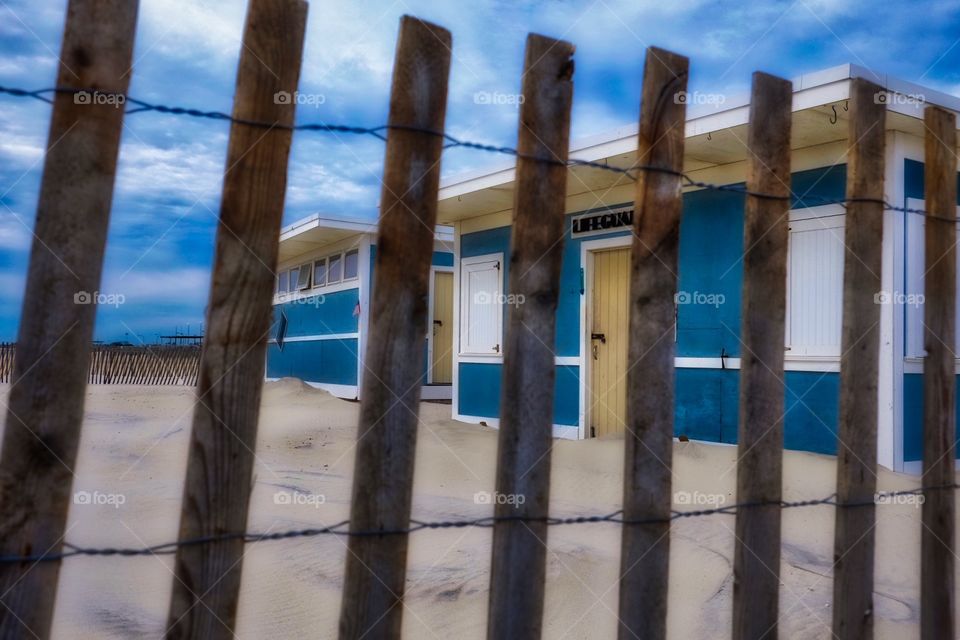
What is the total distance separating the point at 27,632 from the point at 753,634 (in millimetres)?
2024

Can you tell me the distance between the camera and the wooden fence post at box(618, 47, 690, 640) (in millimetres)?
2215

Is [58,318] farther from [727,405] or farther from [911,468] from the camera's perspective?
[727,405]

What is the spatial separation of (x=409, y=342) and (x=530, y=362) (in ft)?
1.11

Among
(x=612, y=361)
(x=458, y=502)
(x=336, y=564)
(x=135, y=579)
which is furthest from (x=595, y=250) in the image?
(x=135, y=579)

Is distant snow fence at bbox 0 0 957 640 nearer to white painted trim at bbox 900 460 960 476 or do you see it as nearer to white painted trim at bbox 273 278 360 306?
white painted trim at bbox 900 460 960 476

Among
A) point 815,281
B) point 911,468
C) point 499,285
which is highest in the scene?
point 499,285

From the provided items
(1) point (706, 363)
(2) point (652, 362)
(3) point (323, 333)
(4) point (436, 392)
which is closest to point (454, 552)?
(2) point (652, 362)

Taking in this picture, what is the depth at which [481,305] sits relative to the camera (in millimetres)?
12344

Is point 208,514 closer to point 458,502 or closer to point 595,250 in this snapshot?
point 458,502

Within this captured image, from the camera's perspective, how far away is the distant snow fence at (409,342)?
160 cm

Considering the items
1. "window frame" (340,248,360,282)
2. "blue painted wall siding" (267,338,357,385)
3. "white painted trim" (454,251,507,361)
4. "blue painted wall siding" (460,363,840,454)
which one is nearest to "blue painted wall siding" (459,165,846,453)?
"blue painted wall siding" (460,363,840,454)

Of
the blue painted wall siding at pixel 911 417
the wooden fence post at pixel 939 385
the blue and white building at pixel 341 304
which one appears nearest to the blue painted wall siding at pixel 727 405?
the blue painted wall siding at pixel 911 417

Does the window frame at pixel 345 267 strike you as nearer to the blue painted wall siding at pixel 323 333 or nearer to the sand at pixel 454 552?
the blue painted wall siding at pixel 323 333

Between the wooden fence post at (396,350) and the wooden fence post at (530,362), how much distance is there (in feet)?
0.85
